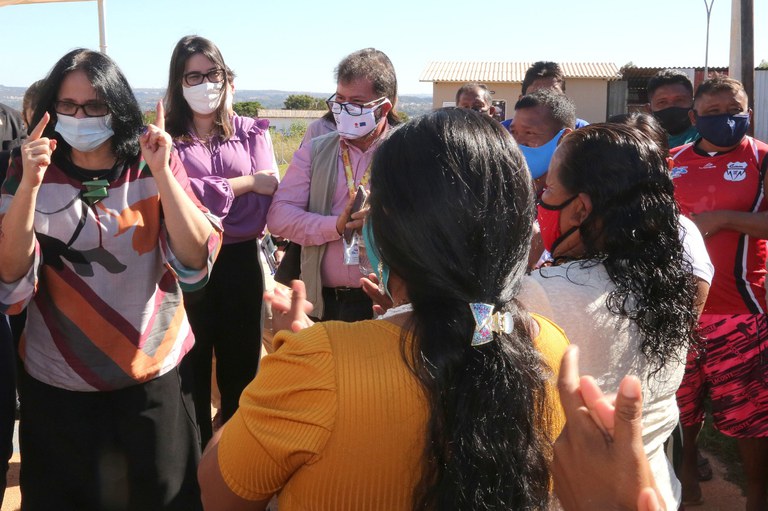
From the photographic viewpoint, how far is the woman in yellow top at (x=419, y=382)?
116 cm

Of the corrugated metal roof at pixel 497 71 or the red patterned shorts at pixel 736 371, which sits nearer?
the red patterned shorts at pixel 736 371

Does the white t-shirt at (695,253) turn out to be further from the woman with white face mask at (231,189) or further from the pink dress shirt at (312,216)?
the woman with white face mask at (231,189)

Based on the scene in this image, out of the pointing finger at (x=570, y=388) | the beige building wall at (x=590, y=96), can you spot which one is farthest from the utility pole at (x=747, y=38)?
the beige building wall at (x=590, y=96)

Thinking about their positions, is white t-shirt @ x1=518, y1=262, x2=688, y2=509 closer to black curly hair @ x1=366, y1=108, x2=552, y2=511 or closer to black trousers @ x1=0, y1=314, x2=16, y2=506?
black curly hair @ x1=366, y1=108, x2=552, y2=511

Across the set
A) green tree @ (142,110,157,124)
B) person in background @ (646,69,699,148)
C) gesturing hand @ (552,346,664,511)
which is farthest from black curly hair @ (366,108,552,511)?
person in background @ (646,69,699,148)

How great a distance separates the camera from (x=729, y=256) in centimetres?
335

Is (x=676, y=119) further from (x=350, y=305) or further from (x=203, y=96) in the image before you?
(x=203, y=96)

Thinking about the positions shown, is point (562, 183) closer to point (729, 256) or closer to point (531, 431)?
point (531, 431)

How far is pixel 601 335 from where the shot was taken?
174 cm

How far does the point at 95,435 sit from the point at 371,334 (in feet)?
5.48

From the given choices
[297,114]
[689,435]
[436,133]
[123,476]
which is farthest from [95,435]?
[297,114]

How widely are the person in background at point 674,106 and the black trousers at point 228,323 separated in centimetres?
260

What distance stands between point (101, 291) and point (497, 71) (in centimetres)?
3018

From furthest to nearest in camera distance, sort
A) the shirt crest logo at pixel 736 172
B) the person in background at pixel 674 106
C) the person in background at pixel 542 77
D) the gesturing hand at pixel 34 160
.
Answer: the person in background at pixel 542 77 < the person in background at pixel 674 106 < the shirt crest logo at pixel 736 172 < the gesturing hand at pixel 34 160
